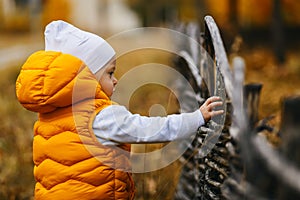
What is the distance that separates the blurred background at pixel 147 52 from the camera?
20.1 ft

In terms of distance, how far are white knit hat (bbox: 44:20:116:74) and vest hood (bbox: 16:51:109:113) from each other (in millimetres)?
60

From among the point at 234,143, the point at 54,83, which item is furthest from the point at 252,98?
the point at 54,83

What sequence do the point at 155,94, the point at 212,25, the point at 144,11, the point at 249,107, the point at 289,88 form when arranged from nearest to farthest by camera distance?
the point at 212,25
the point at 249,107
the point at 155,94
the point at 289,88
the point at 144,11

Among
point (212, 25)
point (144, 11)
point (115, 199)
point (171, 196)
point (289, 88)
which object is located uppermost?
point (212, 25)

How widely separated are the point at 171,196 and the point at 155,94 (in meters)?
7.83

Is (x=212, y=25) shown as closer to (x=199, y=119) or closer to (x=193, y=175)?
(x=199, y=119)

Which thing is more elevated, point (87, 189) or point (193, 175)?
point (87, 189)

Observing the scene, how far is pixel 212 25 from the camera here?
3711 millimetres

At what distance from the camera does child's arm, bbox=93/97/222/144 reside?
340cm

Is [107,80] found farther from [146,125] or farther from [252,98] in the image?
[252,98]

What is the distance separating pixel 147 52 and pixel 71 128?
18665mm

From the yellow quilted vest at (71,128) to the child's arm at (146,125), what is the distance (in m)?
0.07

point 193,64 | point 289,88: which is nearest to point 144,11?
point 289,88

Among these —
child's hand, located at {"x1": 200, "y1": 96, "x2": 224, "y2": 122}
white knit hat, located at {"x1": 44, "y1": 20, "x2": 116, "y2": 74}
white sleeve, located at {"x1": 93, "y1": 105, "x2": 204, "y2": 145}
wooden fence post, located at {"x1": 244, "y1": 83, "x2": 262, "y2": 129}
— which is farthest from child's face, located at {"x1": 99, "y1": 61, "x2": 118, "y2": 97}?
wooden fence post, located at {"x1": 244, "y1": 83, "x2": 262, "y2": 129}
